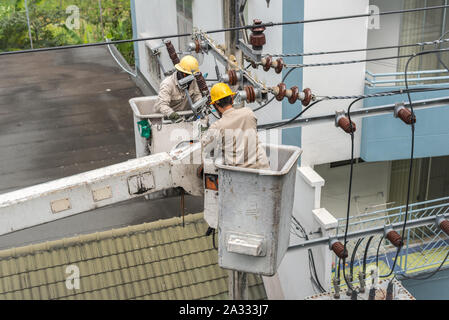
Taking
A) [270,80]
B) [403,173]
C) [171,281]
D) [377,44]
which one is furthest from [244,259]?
[403,173]

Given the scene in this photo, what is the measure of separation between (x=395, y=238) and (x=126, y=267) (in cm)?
444

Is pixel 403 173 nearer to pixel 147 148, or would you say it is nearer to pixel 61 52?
pixel 147 148

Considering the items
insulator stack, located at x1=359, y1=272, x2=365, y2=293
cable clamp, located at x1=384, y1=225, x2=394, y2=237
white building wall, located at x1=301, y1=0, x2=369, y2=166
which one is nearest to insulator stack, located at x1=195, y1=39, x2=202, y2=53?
white building wall, located at x1=301, y1=0, x2=369, y2=166

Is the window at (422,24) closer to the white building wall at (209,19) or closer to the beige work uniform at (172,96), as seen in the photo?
the white building wall at (209,19)

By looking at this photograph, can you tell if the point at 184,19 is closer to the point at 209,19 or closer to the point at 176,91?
the point at 209,19

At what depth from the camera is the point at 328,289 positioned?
1032 centimetres

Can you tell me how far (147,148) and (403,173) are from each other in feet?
23.2

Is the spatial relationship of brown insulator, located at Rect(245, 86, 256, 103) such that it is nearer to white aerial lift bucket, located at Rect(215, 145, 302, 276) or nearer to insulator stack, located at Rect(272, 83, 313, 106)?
insulator stack, located at Rect(272, 83, 313, 106)

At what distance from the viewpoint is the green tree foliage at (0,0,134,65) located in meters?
28.4

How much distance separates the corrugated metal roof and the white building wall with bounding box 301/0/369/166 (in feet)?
7.89

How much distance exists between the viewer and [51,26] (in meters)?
29.8

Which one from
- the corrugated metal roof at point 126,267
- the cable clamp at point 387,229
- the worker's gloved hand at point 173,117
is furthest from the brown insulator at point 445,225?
the worker's gloved hand at point 173,117

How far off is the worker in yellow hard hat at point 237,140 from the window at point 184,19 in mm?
10291

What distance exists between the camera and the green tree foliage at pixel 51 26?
28.4 metres
